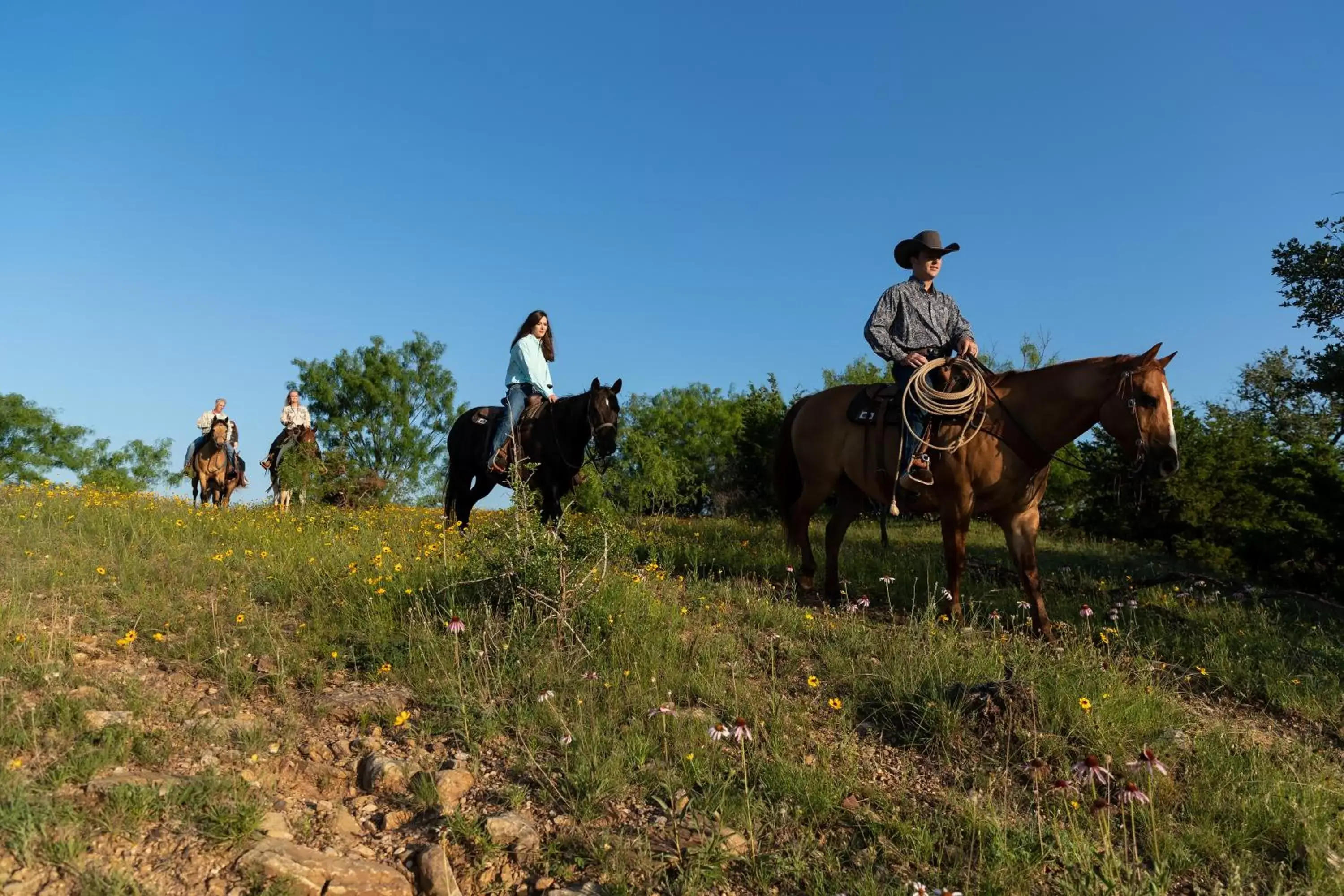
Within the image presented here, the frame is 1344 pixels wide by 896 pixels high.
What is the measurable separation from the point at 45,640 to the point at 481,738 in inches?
105

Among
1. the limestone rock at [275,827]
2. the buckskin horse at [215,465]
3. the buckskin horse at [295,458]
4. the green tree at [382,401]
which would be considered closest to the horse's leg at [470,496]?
the buckskin horse at [295,458]

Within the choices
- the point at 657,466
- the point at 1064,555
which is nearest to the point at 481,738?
the point at 657,466

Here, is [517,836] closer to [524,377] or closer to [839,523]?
[839,523]

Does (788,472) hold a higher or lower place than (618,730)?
higher

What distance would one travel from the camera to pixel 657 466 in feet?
37.2

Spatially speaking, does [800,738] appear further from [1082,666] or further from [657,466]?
[657,466]

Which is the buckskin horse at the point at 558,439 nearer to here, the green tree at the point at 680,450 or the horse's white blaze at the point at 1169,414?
the green tree at the point at 680,450

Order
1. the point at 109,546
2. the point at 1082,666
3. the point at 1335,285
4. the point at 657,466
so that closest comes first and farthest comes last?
Result: the point at 1082,666 → the point at 109,546 → the point at 1335,285 → the point at 657,466

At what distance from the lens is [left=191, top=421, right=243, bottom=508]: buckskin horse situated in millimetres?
15312

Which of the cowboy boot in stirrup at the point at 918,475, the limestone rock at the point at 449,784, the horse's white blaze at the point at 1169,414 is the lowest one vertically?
the limestone rock at the point at 449,784

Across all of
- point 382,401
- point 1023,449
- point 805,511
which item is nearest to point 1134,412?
point 1023,449

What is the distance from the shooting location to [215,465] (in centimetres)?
1536

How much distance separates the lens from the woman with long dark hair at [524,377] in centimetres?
898

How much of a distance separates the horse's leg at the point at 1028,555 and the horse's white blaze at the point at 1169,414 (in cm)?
115
